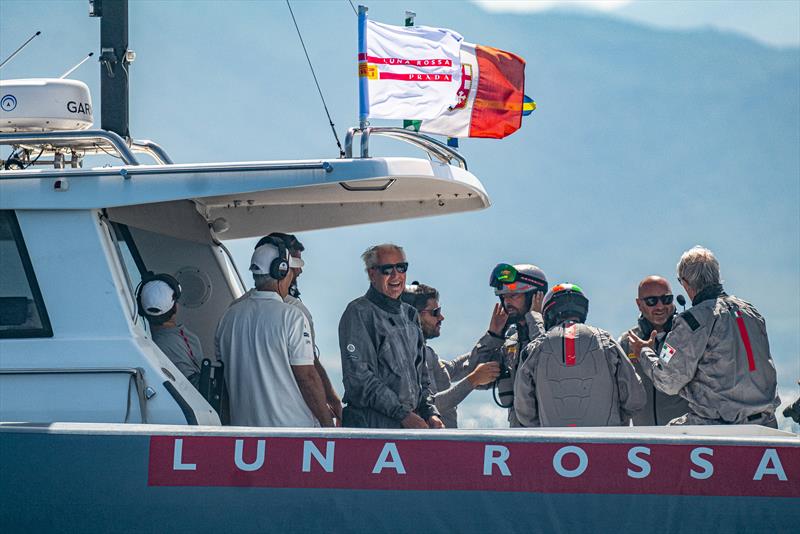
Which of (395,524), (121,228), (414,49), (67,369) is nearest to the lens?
(395,524)

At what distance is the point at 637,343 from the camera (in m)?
7.23

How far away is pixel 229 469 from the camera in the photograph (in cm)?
507

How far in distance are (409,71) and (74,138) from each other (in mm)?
1958

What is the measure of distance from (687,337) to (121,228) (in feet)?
10.5

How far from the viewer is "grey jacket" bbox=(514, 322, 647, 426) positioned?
648 centimetres

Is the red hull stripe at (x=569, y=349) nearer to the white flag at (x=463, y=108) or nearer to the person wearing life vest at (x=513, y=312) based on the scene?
the person wearing life vest at (x=513, y=312)

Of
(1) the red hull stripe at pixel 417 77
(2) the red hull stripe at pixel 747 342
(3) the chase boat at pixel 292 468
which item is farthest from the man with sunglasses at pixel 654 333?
(1) the red hull stripe at pixel 417 77

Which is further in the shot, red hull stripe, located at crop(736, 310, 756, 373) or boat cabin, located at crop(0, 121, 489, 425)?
red hull stripe, located at crop(736, 310, 756, 373)

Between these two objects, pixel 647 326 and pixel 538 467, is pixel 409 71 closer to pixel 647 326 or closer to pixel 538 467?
pixel 647 326

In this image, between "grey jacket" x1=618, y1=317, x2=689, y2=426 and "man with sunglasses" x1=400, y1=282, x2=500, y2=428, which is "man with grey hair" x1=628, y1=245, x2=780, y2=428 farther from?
"man with sunglasses" x1=400, y1=282, x2=500, y2=428

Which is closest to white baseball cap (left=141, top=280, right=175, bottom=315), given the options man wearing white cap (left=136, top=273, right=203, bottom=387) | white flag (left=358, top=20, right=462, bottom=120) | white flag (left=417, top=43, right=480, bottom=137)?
man wearing white cap (left=136, top=273, right=203, bottom=387)

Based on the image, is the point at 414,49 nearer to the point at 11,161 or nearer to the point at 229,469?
the point at 11,161

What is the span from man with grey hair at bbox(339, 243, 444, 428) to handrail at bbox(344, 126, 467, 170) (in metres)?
0.60

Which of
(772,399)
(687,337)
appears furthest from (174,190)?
(772,399)
